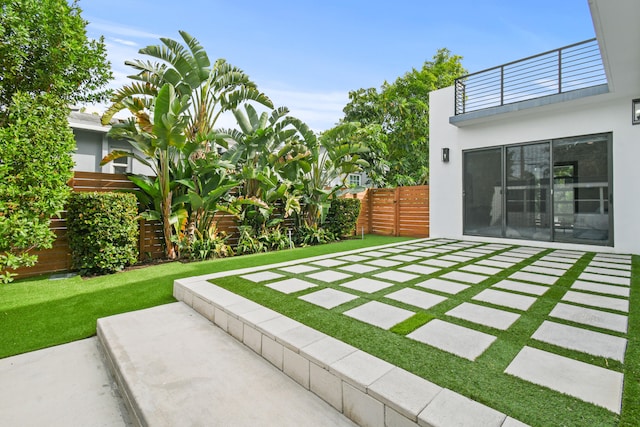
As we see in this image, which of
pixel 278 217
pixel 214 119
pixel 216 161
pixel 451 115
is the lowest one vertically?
pixel 278 217

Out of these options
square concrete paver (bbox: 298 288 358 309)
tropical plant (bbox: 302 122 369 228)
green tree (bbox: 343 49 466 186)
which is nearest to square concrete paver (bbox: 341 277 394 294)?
square concrete paver (bbox: 298 288 358 309)

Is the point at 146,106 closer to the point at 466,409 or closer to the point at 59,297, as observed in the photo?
the point at 59,297

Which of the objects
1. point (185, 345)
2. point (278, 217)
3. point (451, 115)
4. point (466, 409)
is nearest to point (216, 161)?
point (278, 217)

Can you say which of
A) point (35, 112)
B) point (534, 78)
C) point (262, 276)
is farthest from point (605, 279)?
point (35, 112)

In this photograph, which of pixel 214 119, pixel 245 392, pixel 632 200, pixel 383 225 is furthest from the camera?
pixel 383 225

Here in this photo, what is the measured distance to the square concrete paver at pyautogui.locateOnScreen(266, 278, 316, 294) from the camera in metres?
3.29

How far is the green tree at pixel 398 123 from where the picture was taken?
12.8m

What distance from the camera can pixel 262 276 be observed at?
3.90 m

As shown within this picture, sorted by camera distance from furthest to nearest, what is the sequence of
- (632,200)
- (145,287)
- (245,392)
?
1. (632,200)
2. (145,287)
3. (245,392)

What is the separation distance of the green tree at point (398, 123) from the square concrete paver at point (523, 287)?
8608 millimetres

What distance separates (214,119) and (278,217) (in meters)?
2.72

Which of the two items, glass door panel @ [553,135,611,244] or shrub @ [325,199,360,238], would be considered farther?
shrub @ [325,199,360,238]

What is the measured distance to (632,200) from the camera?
5598 mm

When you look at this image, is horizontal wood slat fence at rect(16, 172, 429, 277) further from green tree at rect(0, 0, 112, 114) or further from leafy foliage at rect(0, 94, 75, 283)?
green tree at rect(0, 0, 112, 114)
